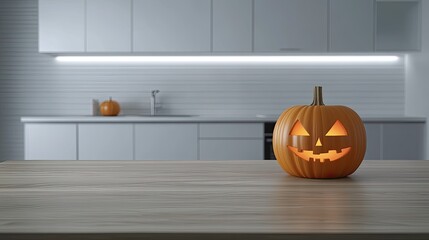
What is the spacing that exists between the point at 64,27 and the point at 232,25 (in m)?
1.42

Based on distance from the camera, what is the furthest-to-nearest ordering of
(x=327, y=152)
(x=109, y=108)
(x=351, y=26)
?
(x=109, y=108), (x=351, y=26), (x=327, y=152)

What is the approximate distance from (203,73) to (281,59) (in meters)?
0.72

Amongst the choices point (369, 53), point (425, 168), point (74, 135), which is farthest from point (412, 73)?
point (425, 168)

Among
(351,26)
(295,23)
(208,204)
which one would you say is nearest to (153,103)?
(295,23)

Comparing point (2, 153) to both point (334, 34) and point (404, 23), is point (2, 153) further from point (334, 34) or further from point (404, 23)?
point (404, 23)

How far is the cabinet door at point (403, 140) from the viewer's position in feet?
14.1

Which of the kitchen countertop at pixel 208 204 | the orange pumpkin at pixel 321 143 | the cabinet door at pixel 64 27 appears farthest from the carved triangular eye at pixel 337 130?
the cabinet door at pixel 64 27

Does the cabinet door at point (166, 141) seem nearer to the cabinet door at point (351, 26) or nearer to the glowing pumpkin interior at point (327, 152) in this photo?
the cabinet door at point (351, 26)

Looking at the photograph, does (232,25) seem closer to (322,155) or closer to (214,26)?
(214,26)

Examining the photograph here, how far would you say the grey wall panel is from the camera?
4898 mm

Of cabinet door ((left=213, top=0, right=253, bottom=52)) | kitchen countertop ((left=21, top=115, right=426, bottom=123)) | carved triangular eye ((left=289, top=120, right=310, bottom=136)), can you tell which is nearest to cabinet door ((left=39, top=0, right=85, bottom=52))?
kitchen countertop ((left=21, top=115, right=426, bottom=123))

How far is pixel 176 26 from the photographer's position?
4516mm

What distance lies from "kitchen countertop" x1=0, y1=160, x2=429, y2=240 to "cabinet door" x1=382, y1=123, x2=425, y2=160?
2.86 m

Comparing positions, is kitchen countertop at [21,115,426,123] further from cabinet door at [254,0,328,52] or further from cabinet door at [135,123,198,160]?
cabinet door at [254,0,328,52]
